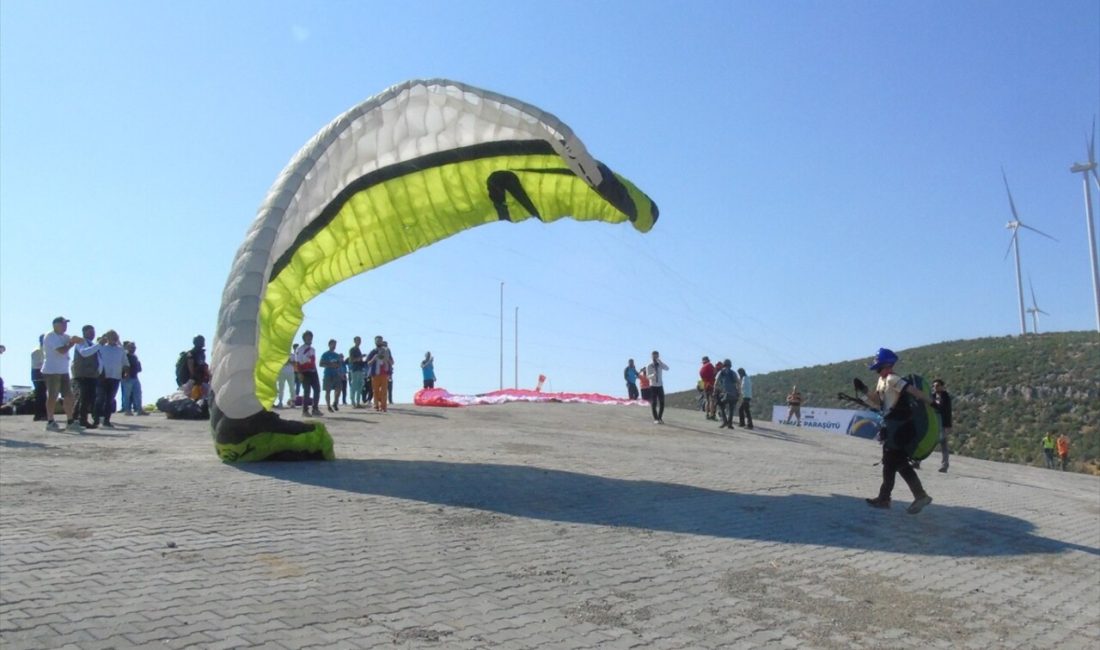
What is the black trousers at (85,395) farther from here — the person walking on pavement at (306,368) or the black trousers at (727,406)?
the black trousers at (727,406)

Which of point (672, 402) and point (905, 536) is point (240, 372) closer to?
point (905, 536)

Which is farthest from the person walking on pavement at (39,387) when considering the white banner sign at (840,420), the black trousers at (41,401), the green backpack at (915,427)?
the white banner sign at (840,420)

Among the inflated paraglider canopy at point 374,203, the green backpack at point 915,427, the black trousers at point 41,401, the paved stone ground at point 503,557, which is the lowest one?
the paved stone ground at point 503,557

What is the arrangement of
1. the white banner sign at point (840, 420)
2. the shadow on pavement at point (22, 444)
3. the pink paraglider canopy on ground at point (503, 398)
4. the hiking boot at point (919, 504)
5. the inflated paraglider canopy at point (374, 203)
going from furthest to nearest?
1. the white banner sign at point (840, 420)
2. the pink paraglider canopy on ground at point (503, 398)
3. the shadow on pavement at point (22, 444)
4. the inflated paraglider canopy at point (374, 203)
5. the hiking boot at point (919, 504)

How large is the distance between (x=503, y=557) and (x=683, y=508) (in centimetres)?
269

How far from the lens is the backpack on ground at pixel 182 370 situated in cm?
1633

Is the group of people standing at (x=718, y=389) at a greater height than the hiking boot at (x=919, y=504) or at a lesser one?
greater

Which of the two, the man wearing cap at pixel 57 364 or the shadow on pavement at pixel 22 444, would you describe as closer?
the shadow on pavement at pixel 22 444

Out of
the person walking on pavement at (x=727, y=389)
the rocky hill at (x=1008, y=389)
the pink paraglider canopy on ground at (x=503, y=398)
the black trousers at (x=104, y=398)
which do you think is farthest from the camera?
the rocky hill at (x=1008, y=389)

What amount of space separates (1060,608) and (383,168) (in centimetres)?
827

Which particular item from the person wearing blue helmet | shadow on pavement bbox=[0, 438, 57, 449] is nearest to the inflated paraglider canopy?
shadow on pavement bbox=[0, 438, 57, 449]

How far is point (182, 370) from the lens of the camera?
54.0 ft

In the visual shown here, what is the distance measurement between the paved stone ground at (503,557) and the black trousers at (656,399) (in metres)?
8.05

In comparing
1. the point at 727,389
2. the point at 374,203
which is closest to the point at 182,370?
the point at 374,203
